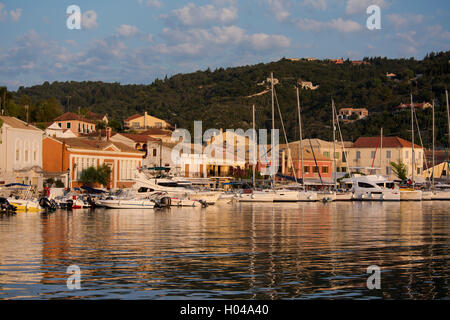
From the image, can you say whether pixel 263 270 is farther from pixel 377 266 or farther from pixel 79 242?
pixel 79 242

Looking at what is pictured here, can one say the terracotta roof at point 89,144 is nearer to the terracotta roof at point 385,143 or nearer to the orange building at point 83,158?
the orange building at point 83,158

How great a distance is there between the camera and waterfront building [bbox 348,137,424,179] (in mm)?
135375

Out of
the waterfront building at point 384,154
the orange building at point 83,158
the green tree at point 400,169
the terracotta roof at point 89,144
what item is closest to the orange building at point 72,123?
the orange building at point 83,158

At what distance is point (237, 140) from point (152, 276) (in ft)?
355

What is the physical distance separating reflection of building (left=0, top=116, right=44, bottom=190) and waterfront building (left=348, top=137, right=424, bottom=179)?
7198cm

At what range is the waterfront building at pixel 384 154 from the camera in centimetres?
13538

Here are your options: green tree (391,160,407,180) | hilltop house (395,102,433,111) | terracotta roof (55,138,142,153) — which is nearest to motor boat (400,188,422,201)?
green tree (391,160,407,180)

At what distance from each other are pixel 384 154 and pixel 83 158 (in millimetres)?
67625

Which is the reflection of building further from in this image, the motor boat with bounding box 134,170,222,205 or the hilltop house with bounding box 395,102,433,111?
the hilltop house with bounding box 395,102,433,111

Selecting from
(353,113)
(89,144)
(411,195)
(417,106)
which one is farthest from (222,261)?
(353,113)

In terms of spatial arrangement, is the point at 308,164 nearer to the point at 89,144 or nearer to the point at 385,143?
the point at 385,143

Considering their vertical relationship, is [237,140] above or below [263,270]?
above

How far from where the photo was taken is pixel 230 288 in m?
20.1
